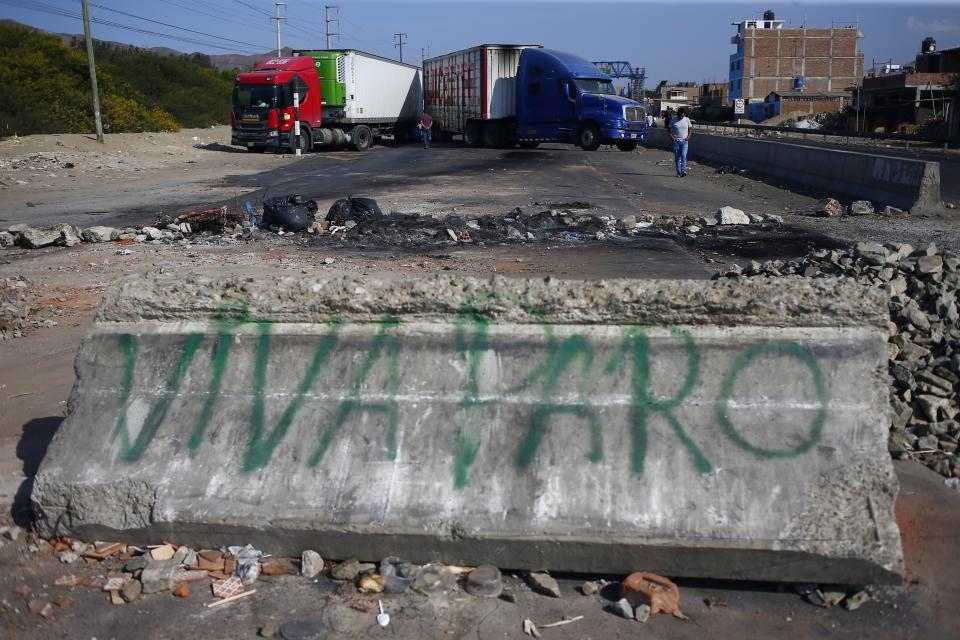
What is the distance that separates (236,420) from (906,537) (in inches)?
120

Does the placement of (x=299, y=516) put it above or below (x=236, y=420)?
below

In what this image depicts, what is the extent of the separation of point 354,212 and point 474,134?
28337mm

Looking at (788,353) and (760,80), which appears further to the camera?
(760,80)

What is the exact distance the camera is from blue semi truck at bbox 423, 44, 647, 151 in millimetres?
35719

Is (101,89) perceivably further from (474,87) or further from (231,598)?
(231,598)

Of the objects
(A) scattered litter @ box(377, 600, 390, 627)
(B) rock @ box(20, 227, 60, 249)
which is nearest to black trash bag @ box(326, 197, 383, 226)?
(B) rock @ box(20, 227, 60, 249)

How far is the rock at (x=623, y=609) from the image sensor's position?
3412 millimetres

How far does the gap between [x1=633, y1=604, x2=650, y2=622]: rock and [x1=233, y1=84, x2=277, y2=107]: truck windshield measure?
112 ft

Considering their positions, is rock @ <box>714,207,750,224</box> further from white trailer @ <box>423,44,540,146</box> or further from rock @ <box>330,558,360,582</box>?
white trailer @ <box>423,44,540,146</box>

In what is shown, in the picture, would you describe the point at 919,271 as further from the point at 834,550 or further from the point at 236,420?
the point at 236,420

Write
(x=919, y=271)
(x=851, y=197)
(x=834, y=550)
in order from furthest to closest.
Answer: (x=851, y=197)
(x=919, y=271)
(x=834, y=550)

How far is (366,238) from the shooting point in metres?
13.4

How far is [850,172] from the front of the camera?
1834cm

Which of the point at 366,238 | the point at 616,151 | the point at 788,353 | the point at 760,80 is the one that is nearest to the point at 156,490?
the point at 788,353
